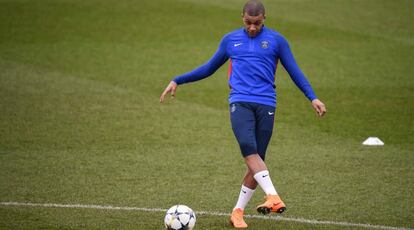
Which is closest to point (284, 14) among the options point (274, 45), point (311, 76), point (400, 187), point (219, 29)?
point (219, 29)

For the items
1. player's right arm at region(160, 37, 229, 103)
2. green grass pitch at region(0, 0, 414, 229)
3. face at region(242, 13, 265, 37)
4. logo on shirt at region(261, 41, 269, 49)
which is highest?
face at region(242, 13, 265, 37)

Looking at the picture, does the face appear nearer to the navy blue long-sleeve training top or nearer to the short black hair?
the short black hair

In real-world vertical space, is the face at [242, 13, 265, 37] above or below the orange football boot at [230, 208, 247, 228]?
above

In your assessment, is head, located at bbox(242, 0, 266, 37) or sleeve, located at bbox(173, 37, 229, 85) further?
sleeve, located at bbox(173, 37, 229, 85)

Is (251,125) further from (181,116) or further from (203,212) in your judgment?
(181,116)

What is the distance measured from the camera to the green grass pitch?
10219mm

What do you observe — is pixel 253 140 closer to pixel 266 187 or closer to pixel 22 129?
pixel 266 187

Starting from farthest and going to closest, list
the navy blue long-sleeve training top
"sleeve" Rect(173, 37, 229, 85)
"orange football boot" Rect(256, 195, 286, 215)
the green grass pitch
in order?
the green grass pitch < "sleeve" Rect(173, 37, 229, 85) < the navy blue long-sleeve training top < "orange football boot" Rect(256, 195, 286, 215)

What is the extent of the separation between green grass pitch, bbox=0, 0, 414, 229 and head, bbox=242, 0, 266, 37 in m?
2.23

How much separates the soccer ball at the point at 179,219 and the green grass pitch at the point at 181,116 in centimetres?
65

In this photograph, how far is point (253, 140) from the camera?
855 cm

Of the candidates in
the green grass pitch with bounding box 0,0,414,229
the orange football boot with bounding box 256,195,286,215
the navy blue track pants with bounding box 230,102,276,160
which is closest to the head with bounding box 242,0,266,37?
the navy blue track pants with bounding box 230,102,276,160

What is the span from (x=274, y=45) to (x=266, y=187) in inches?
60.7

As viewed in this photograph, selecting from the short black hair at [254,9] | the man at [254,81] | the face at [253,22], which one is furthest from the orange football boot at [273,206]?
the short black hair at [254,9]
